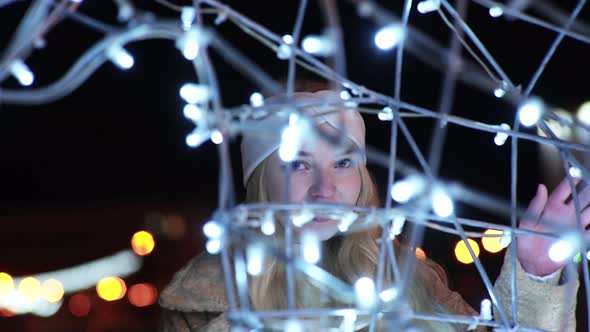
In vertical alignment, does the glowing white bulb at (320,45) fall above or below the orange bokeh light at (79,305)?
below

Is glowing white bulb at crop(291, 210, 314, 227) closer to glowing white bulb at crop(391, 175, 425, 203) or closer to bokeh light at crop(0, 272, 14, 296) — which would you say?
glowing white bulb at crop(391, 175, 425, 203)

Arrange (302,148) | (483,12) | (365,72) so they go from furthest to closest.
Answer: (365,72)
(483,12)
(302,148)

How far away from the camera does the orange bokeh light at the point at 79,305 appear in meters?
6.34

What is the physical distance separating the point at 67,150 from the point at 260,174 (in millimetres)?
3257

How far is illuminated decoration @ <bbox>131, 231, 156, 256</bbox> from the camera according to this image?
246 inches

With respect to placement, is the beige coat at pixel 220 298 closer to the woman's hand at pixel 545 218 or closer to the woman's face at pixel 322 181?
the woman's hand at pixel 545 218

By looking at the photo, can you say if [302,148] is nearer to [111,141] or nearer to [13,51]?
[13,51]

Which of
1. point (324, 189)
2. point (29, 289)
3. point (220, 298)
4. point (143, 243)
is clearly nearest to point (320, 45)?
point (324, 189)

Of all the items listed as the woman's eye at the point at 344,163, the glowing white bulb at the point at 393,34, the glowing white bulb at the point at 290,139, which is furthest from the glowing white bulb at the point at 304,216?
the woman's eye at the point at 344,163

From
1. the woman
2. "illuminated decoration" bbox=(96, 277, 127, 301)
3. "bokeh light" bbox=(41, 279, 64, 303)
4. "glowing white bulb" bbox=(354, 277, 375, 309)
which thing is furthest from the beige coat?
"bokeh light" bbox=(41, 279, 64, 303)

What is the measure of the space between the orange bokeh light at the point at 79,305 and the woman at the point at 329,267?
5.07m

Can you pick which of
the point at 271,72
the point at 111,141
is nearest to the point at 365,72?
the point at 271,72

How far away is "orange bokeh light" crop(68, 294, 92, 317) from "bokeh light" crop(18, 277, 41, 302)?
0.82 ft

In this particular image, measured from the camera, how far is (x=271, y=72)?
246cm
